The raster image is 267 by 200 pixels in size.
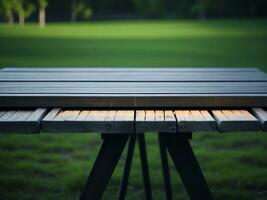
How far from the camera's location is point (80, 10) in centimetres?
A: 6612

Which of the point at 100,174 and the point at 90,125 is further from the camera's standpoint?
the point at 100,174

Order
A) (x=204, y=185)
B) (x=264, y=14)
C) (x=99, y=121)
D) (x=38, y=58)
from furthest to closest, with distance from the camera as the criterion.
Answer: (x=264, y=14)
(x=38, y=58)
(x=204, y=185)
(x=99, y=121)

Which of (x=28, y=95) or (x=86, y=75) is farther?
(x=86, y=75)

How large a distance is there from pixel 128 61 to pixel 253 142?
10242 millimetres

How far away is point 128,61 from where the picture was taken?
645 inches

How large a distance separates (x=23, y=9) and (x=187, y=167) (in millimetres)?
57303

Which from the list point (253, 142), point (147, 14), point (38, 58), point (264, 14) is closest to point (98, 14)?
point (147, 14)

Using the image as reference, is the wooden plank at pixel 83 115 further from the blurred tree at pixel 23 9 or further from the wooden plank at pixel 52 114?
the blurred tree at pixel 23 9

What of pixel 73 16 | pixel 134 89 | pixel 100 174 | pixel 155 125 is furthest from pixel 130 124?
pixel 73 16

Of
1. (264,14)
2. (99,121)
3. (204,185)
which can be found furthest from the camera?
(264,14)

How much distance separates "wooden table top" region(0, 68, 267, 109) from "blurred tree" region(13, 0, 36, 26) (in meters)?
49.7

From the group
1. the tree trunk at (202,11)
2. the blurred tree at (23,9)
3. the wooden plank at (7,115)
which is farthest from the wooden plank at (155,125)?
the tree trunk at (202,11)

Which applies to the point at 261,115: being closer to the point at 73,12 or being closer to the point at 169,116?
the point at 169,116

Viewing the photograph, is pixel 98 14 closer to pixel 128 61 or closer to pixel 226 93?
pixel 128 61
